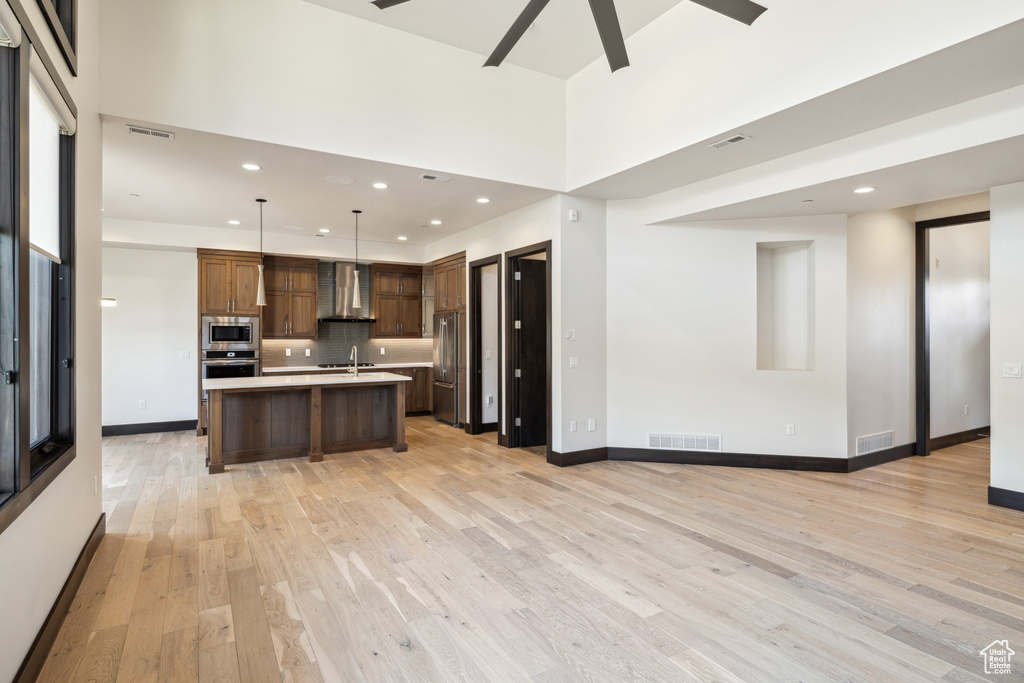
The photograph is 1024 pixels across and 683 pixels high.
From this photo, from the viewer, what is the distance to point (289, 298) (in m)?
8.00

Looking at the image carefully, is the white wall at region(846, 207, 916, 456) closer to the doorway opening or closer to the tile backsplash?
the doorway opening

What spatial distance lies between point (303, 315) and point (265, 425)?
294cm

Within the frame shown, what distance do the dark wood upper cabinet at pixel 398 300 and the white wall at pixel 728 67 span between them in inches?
171

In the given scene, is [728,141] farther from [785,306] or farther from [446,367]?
[446,367]

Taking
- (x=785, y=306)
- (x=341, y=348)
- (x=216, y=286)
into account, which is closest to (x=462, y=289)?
(x=341, y=348)

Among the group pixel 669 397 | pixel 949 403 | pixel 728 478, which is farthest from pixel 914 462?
pixel 669 397

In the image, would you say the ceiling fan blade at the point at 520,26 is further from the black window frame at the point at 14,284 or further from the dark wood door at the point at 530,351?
the dark wood door at the point at 530,351

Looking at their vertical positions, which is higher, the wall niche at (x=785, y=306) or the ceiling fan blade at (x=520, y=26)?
the ceiling fan blade at (x=520, y=26)

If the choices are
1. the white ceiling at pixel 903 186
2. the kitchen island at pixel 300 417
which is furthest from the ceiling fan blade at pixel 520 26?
the kitchen island at pixel 300 417

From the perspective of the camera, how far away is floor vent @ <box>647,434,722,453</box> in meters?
5.48

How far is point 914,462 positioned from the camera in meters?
5.52

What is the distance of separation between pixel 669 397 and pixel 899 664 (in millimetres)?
3521

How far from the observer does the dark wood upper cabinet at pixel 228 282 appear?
7.22m

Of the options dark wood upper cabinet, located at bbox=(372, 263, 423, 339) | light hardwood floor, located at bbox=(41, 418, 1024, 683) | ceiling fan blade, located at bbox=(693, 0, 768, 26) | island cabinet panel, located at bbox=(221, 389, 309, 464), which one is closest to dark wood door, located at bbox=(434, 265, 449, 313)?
dark wood upper cabinet, located at bbox=(372, 263, 423, 339)
